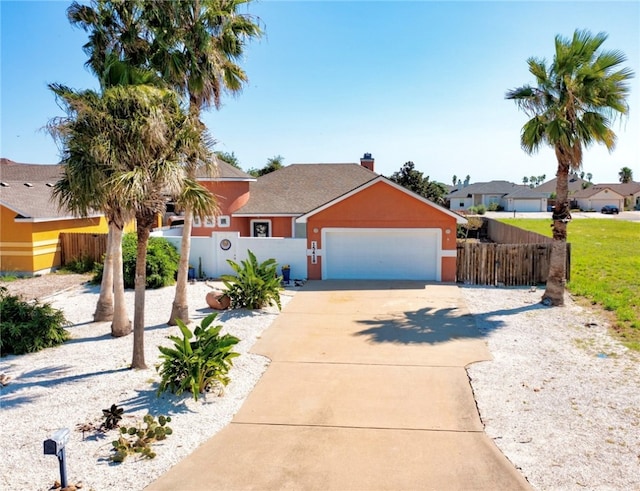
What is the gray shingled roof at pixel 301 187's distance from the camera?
77.6 ft

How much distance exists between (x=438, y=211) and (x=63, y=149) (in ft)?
45.8

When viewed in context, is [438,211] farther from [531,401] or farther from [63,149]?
[63,149]

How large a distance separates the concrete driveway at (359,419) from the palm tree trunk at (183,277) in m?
2.39

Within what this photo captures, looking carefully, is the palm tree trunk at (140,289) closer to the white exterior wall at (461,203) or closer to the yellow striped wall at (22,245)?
the yellow striped wall at (22,245)

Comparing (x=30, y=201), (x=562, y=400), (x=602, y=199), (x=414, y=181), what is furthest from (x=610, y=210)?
(x=30, y=201)

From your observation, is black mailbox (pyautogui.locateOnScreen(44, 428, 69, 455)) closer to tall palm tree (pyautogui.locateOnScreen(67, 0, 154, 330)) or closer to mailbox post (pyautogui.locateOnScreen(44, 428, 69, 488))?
mailbox post (pyautogui.locateOnScreen(44, 428, 69, 488))

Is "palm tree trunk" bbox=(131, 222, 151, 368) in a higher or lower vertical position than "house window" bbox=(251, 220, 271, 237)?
lower

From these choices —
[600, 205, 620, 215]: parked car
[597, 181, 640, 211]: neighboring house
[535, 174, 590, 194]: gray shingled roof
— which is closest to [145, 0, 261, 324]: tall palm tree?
[600, 205, 620, 215]: parked car

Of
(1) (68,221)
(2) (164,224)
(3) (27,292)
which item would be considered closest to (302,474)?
(3) (27,292)

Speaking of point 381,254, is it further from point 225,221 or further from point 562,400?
point 562,400

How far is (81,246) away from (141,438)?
17.0 m

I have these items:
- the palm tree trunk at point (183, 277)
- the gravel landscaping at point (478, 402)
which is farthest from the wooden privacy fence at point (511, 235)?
the palm tree trunk at point (183, 277)

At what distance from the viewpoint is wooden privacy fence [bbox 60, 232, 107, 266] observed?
67.3ft

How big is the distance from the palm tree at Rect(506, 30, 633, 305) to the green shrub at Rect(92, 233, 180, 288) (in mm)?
13371
